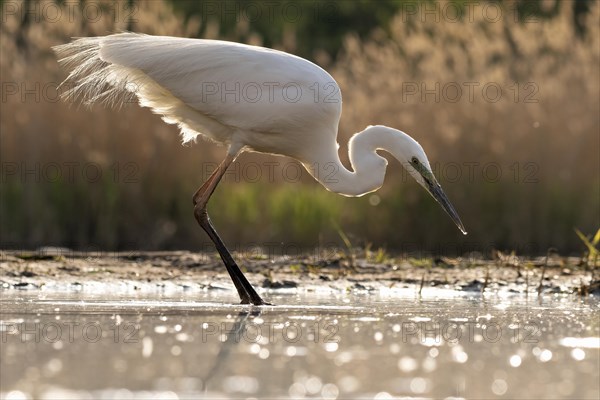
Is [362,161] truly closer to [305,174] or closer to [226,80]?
[226,80]

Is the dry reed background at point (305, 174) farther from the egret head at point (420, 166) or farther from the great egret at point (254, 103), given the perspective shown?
the egret head at point (420, 166)

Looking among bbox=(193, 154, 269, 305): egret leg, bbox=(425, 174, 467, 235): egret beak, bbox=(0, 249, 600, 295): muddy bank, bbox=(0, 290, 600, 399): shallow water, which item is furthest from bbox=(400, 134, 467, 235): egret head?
bbox=(193, 154, 269, 305): egret leg

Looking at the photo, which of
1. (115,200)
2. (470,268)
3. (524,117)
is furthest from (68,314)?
(524,117)

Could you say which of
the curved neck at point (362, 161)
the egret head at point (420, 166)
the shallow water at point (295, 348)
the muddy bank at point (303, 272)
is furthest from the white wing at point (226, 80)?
the shallow water at point (295, 348)

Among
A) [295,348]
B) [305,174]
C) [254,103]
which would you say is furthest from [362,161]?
[305,174]

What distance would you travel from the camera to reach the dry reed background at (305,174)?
432 inches

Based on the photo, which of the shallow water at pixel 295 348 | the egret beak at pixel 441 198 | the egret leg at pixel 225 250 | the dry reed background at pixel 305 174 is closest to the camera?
the shallow water at pixel 295 348

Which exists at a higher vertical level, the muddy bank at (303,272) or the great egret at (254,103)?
the great egret at (254,103)

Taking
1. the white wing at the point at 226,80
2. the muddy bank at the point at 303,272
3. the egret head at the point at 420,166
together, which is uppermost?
the white wing at the point at 226,80

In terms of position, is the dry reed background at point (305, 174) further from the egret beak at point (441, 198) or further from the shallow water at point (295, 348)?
the shallow water at point (295, 348)

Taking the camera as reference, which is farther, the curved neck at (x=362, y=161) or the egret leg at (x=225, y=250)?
the curved neck at (x=362, y=161)

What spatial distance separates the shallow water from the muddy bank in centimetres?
93

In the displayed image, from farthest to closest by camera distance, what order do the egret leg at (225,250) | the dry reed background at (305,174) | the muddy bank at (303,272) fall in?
the dry reed background at (305,174) → the muddy bank at (303,272) → the egret leg at (225,250)

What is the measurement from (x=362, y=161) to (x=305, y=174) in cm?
416
